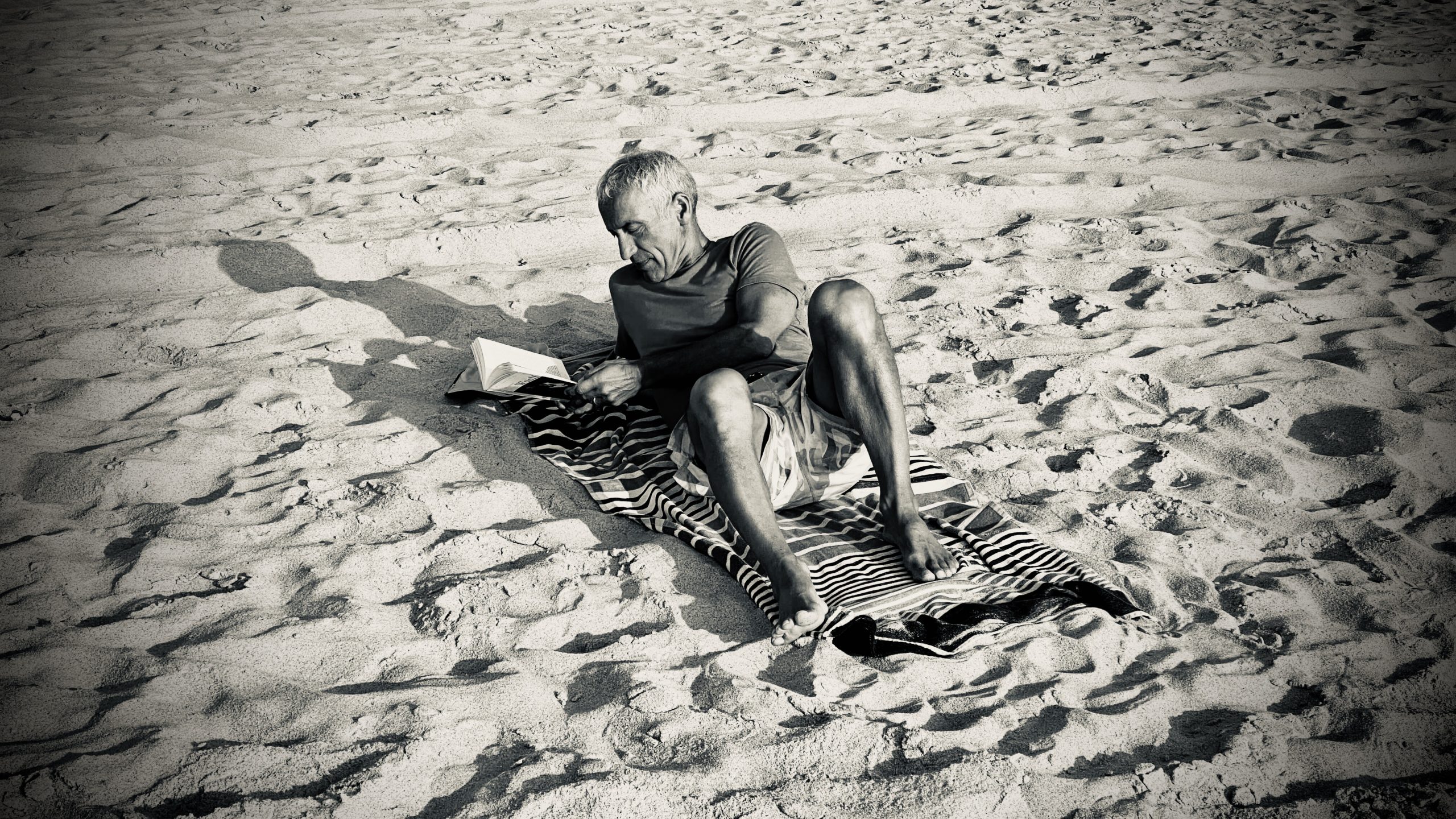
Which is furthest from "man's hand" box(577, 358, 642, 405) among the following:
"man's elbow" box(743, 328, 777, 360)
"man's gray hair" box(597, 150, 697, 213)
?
"man's gray hair" box(597, 150, 697, 213)

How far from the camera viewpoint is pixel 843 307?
7.69ft

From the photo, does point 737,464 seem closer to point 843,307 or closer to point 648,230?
point 843,307

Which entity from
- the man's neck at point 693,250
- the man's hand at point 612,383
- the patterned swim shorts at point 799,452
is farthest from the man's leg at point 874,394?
the man's hand at point 612,383

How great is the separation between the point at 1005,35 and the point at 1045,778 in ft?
25.0

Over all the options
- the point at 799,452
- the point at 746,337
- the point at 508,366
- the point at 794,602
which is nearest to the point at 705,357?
the point at 746,337

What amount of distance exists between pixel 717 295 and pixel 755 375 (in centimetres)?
28

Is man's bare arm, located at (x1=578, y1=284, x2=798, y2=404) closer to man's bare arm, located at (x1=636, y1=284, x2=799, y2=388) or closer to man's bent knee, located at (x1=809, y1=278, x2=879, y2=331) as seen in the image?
man's bare arm, located at (x1=636, y1=284, x2=799, y2=388)

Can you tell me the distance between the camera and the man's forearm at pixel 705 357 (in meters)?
2.68

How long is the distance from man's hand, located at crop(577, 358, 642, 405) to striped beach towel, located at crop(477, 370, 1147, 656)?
211mm

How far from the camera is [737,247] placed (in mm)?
2766

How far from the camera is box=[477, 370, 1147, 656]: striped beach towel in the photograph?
7.11 ft

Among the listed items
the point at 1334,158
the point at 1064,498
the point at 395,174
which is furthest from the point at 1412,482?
the point at 395,174

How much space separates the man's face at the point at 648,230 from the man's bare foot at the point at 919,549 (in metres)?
1.03

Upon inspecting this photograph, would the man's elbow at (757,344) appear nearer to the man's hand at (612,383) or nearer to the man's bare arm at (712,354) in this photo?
the man's bare arm at (712,354)
